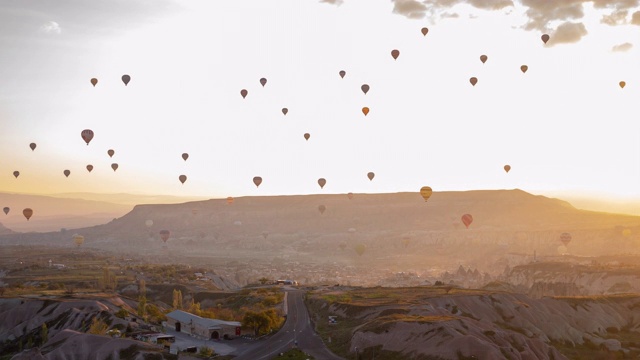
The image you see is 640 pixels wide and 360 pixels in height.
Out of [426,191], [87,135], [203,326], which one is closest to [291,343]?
[203,326]

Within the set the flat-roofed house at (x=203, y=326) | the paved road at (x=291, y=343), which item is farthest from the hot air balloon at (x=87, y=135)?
the paved road at (x=291, y=343)

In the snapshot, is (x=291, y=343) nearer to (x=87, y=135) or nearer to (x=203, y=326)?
(x=203, y=326)

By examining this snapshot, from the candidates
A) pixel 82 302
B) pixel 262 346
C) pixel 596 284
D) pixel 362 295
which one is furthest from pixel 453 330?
pixel 596 284

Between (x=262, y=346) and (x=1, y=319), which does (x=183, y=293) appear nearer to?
(x=1, y=319)

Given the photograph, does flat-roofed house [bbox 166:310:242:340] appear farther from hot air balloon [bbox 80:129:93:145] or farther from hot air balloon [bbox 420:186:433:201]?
Answer: hot air balloon [bbox 420:186:433:201]

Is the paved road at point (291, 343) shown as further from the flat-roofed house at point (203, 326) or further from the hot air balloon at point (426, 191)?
the hot air balloon at point (426, 191)

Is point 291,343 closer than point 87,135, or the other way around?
point 291,343
